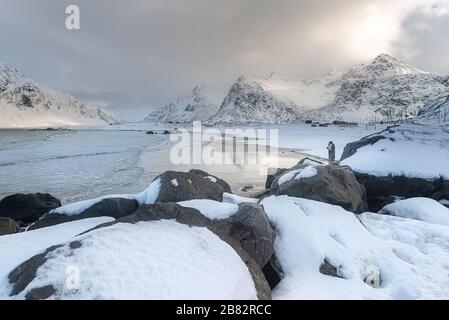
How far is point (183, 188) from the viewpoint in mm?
10703

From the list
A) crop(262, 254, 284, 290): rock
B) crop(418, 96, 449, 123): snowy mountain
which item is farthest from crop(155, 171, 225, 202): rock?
crop(418, 96, 449, 123): snowy mountain

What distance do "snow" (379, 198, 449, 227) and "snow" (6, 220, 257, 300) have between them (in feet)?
→ 25.5

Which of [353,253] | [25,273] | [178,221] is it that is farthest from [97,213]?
[353,253]

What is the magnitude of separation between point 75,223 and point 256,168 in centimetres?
2090

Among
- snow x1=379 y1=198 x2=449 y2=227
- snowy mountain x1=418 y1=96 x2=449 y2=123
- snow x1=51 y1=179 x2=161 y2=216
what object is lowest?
snow x1=379 y1=198 x2=449 y2=227

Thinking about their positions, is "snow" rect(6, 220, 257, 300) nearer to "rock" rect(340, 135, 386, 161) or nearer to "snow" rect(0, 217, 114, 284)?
"snow" rect(0, 217, 114, 284)

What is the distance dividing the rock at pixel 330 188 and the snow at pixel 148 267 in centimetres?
550

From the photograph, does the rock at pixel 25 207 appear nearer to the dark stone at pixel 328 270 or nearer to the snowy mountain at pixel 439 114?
the dark stone at pixel 328 270

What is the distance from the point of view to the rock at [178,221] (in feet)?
17.1

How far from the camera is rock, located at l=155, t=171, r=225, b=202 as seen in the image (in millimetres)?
10367

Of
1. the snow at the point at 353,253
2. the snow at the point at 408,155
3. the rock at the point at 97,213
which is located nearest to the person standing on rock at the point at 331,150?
the snow at the point at 408,155
